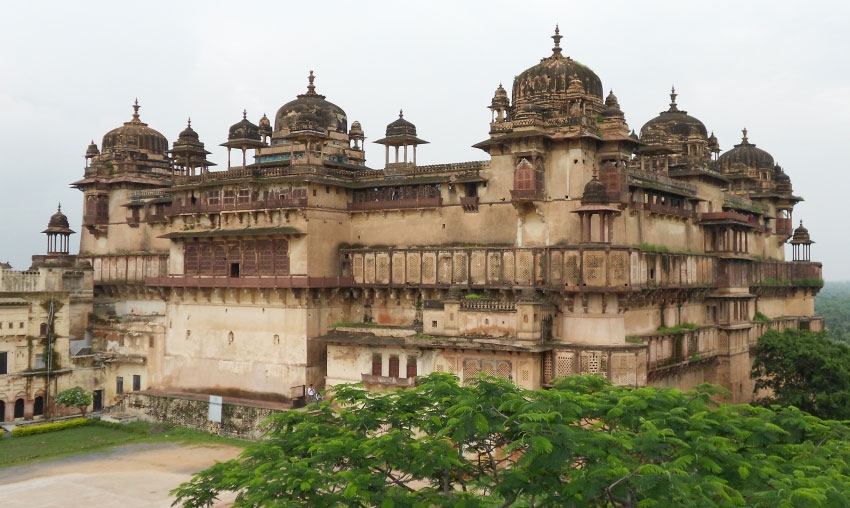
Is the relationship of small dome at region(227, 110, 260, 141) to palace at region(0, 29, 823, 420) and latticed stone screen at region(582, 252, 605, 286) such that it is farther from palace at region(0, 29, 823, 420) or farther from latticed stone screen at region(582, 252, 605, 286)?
latticed stone screen at region(582, 252, 605, 286)

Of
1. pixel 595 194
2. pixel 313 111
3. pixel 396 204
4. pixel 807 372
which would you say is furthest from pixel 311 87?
pixel 807 372

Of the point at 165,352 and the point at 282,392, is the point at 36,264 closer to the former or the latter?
the point at 165,352

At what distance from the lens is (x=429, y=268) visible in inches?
1629

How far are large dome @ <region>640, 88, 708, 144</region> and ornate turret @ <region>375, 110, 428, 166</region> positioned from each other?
50.7ft

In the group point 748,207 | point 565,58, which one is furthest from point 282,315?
point 748,207

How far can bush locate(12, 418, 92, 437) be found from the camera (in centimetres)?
4447

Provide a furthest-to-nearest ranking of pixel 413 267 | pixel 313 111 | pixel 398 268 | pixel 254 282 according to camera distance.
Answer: pixel 313 111
pixel 254 282
pixel 398 268
pixel 413 267

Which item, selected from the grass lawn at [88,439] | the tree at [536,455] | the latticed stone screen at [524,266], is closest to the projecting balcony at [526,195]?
the latticed stone screen at [524,266]

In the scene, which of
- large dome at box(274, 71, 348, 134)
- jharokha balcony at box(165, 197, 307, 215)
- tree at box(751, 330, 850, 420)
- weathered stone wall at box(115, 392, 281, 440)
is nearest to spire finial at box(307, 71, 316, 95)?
large dome at box(274, 71, 348, 134)

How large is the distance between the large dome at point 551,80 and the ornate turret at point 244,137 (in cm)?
1657

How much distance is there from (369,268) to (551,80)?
1332 cm

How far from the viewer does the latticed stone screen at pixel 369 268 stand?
4319cm

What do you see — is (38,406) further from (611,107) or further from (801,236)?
(801,236)

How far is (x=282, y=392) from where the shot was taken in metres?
43.1
